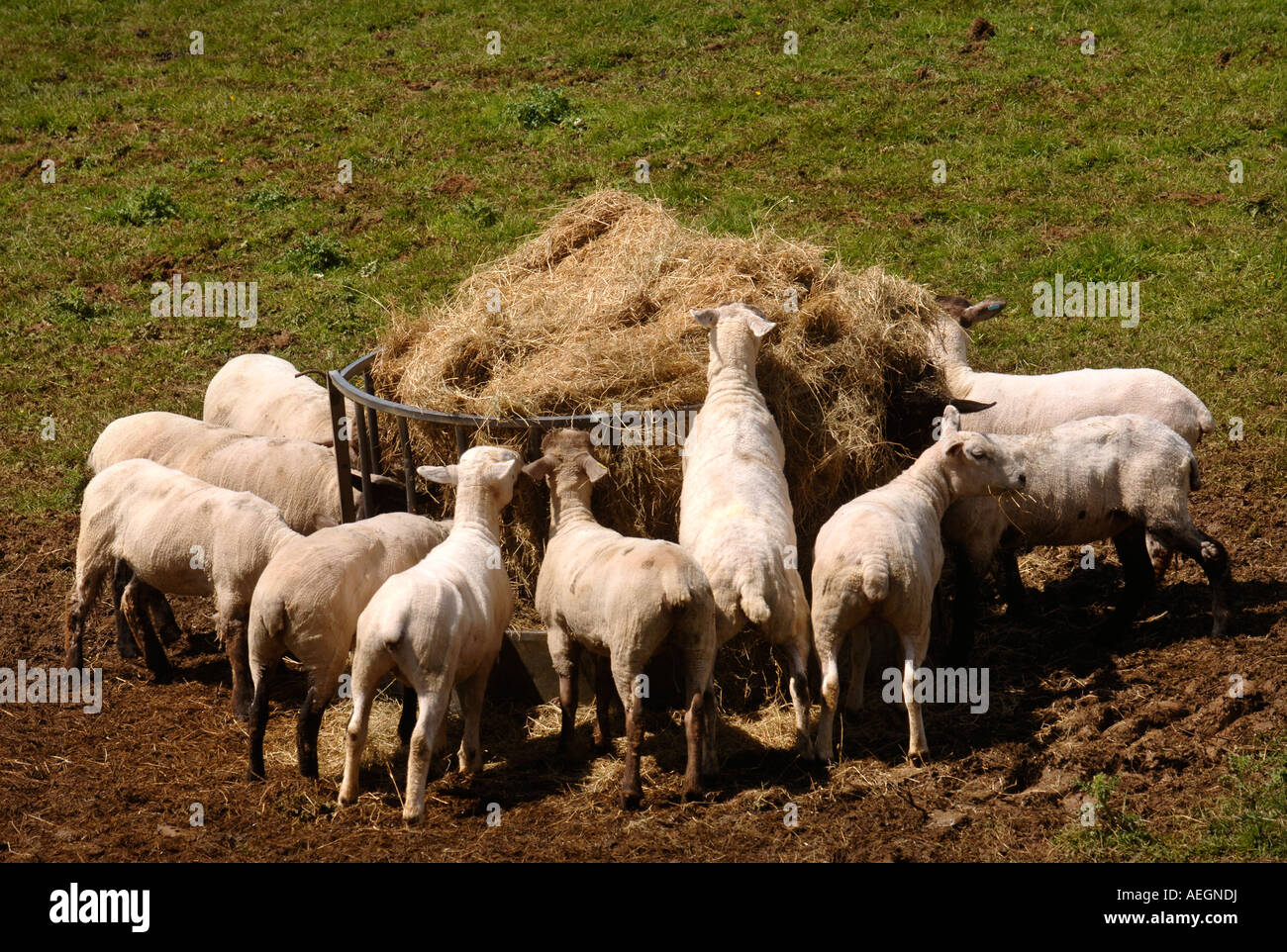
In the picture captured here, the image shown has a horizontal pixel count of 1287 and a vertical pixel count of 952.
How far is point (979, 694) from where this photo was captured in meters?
8.04

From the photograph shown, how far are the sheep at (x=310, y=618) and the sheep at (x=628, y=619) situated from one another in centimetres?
102

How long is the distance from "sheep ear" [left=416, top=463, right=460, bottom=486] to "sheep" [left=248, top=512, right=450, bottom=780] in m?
0.53

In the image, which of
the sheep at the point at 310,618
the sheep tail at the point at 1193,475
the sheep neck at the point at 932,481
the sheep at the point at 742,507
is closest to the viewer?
the sheep at the point at 742,507

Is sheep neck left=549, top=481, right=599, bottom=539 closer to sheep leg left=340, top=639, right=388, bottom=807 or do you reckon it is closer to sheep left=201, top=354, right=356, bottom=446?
sheep leg left=340, top=639, right=388, bottom=807

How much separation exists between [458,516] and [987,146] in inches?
397

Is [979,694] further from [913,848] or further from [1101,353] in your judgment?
[1101,353]

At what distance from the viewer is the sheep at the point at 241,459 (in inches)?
375

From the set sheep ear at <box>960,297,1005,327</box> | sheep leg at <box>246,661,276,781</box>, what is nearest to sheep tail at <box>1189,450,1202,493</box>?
sheep ear at <box>960,297,1005,327</box>

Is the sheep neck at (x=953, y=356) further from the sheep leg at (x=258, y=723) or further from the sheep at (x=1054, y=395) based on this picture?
the sheep leg at (x=258, y=723)

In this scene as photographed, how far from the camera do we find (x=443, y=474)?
796 cm

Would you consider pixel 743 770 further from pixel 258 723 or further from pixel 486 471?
pixel 258 723

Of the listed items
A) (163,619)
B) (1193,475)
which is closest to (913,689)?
(1193,475)

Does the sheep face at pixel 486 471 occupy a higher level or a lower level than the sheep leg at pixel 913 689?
higher

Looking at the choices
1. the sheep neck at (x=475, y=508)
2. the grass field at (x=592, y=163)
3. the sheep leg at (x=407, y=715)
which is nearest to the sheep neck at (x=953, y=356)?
the grass field at (x=592, y=163)
